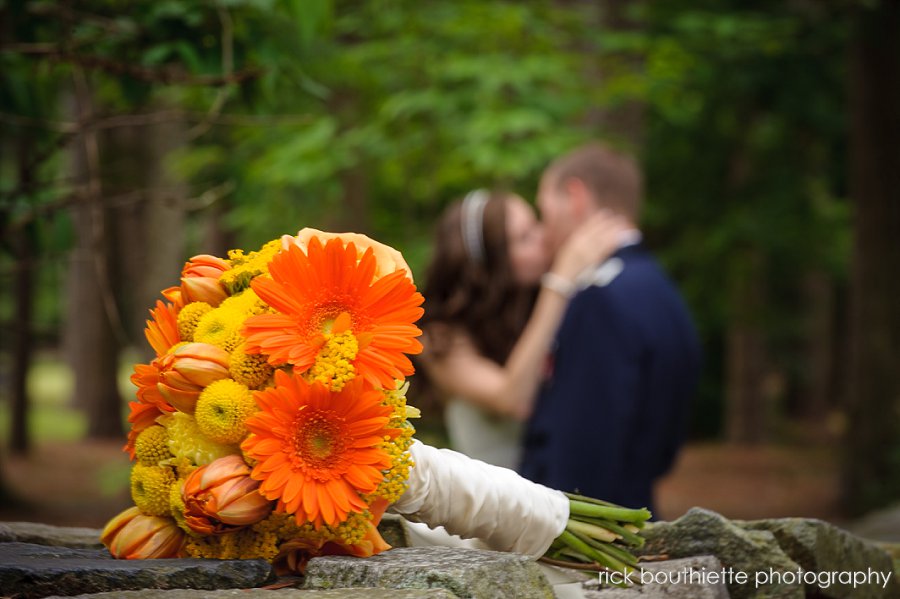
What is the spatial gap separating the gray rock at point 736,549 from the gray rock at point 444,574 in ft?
1.52

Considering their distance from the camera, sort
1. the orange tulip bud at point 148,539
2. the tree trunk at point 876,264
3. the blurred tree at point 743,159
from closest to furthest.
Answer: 1. the orange tulip bud at point 148,539
2. the blurred tree at point 743,159
3. the tree trunk at point 876,264

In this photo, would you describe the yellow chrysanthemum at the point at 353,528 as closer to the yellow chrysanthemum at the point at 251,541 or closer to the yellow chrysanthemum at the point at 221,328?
the yellow chrysanthemum at the point at 251,541

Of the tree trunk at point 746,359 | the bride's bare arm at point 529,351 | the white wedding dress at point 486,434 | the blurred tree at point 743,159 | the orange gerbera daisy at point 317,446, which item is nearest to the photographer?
the orange gerbera daisy at point 317,446

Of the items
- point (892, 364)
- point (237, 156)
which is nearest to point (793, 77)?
point (892, 364)

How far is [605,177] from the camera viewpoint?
14.5 feet

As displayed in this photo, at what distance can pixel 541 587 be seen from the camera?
1.68m

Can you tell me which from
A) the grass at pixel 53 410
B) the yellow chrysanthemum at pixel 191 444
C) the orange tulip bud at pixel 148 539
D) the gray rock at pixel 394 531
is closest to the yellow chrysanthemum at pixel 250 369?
the yellow chrysanthemum at pixel 191 444

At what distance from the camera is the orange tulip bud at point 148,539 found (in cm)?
169

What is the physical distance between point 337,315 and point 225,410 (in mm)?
227

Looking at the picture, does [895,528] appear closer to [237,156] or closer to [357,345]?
[357,345]

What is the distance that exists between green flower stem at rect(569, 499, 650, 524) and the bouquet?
23cm

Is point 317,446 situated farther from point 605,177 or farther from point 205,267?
point 605,177

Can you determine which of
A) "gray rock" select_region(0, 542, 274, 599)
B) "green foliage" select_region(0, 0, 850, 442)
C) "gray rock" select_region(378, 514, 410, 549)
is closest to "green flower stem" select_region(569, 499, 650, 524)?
"gray rock" select_region(378, 514, 410, 549)

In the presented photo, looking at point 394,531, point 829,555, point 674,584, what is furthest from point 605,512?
point 829,555
